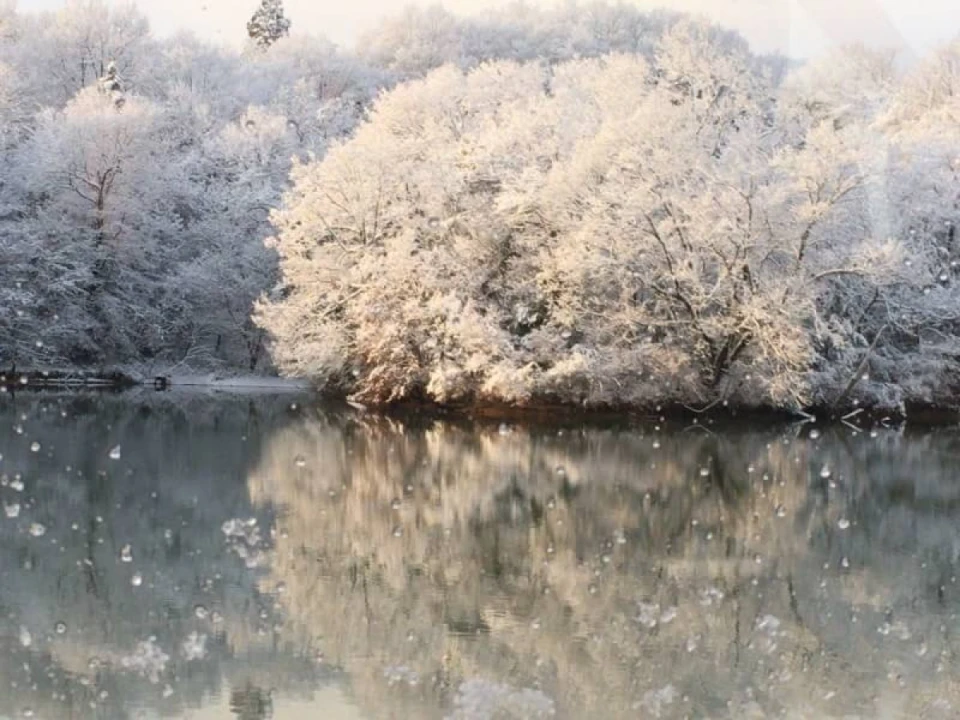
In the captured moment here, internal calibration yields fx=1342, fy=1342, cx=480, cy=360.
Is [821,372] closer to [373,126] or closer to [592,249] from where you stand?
[592,249]

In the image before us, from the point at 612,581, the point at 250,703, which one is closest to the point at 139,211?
the point at 612,581

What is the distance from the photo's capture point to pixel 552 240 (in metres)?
24.0

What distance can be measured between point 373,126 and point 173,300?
7534mm

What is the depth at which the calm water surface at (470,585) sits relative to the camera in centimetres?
642

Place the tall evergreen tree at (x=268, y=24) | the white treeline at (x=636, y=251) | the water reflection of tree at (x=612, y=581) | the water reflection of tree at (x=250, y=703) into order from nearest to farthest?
the water reflection of tree at (x=250, y=703), the water reflection of tree at (x=612, y=581), the white treeline at (x=636, y=251), the tall evergreen tree at (x=268, y=24)

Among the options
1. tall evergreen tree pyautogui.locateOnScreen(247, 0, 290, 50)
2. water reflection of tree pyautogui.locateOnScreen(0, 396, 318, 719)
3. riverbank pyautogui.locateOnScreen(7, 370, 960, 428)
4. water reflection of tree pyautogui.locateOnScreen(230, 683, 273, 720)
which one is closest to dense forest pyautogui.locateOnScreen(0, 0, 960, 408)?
riverbank pyautogui.locateOnScreen(7, 370, 960, 428)

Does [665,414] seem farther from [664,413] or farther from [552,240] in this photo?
[552,240]

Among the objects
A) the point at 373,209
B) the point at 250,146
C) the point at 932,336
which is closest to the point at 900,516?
the point at 932,336

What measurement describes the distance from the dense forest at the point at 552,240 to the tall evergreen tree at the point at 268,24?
70.2 feet

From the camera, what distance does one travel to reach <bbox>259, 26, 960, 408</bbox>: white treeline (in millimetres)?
22578

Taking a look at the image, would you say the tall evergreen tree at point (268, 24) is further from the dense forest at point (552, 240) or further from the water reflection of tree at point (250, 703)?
the water reflection of tree at point (250, 703)

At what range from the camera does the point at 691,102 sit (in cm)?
2522

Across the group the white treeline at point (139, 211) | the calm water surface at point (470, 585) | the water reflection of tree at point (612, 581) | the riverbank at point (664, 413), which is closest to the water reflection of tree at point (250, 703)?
the calm water surface at point (470, 585)

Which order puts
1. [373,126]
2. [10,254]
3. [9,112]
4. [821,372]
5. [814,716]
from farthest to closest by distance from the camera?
[9,112], [10,254], [373,126], [821,372], [814,716]
